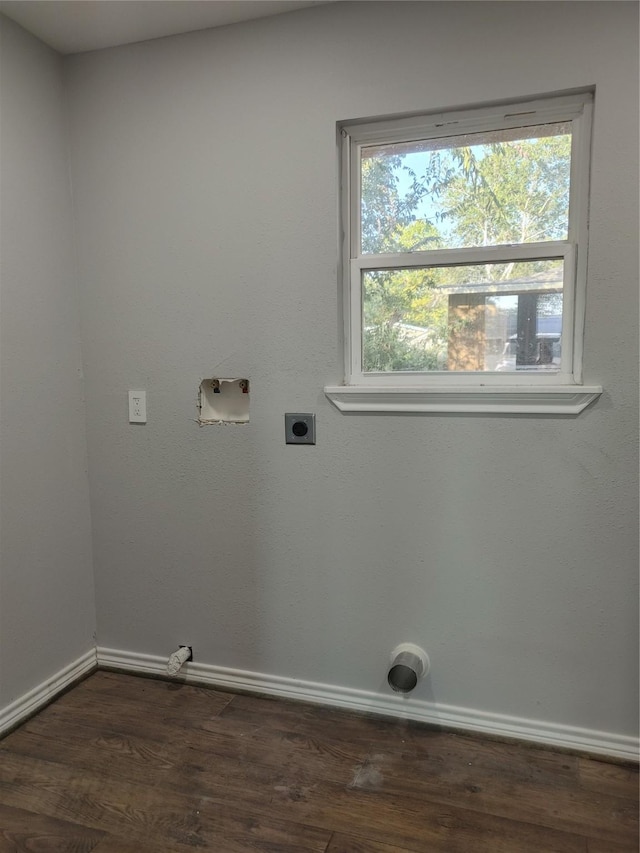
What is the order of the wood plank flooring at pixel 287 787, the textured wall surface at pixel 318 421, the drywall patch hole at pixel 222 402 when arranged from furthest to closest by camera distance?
the drywall patch hole at pixel 222 402 < the textured wall surface at pixel 318 421 < the wood plank flooring at pixel 287 787

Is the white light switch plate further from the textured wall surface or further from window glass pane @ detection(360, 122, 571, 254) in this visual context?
window glass pane @ detection(360, 122, 571, 254)

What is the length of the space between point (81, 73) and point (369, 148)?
3.69 ft

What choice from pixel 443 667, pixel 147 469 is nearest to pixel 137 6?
pixel 147 469

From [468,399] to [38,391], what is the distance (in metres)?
1.50

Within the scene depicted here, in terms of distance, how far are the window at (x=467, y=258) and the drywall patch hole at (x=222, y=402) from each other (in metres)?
0.36

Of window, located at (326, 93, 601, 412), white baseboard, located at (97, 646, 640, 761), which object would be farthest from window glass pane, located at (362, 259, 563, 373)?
white baseboard, located at (97, 646, 640, 761)

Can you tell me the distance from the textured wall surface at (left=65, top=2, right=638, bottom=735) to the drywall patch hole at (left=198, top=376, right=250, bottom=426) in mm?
46

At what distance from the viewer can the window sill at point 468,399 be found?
160 cm

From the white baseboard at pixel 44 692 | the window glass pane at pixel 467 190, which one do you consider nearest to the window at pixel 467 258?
the window glass pane at pixel 467 190

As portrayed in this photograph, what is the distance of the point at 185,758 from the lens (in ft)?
5.46

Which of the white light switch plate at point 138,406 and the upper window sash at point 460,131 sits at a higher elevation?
the upper window sash at point 460,131

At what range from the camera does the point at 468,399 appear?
1.70m

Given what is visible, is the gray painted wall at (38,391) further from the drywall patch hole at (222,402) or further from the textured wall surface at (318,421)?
the drywall patch hole at (222,402)

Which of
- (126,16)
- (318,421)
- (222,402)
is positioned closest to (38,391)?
(222,402)
